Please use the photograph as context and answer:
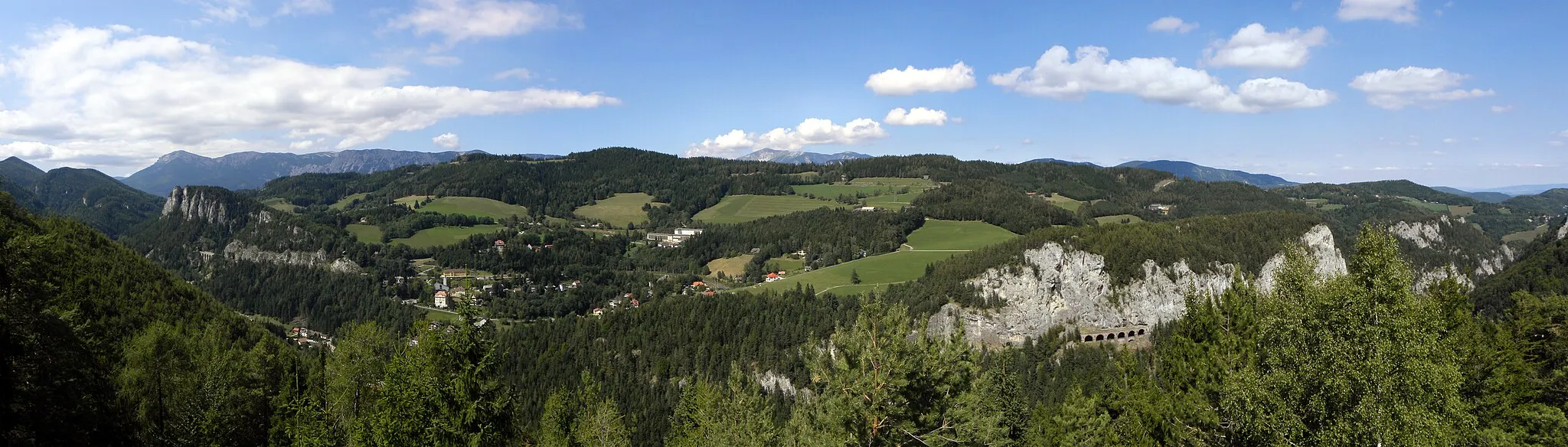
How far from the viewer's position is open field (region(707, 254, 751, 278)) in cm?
12975

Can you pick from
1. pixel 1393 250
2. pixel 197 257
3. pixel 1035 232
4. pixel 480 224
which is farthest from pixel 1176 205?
pixel 197 257

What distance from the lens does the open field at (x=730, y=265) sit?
129750mm

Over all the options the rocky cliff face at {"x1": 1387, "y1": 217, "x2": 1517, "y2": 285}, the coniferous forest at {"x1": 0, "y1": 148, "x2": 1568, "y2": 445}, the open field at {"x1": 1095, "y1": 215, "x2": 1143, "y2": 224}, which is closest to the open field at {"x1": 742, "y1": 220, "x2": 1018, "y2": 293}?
the coniferous forest at {"x1": 0, "y1": 148, "x2": 1568, "y2": 445}

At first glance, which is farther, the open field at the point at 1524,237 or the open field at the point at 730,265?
the open field at the point at 1524,237

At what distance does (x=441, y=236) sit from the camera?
533ft

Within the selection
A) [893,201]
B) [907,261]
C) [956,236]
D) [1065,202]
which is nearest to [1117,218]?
[1065,202]

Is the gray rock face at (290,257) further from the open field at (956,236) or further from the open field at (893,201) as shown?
the open field at (893,201)

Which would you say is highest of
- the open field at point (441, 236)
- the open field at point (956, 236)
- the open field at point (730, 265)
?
the open field at point (956, 236)

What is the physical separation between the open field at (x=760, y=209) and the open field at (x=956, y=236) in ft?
102

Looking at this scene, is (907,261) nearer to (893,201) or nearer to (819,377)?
(893,201)

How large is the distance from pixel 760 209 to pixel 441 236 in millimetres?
78642

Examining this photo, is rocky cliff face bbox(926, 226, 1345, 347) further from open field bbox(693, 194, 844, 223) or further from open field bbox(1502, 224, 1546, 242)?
open field bbox(1502, 224, 1546, 242)

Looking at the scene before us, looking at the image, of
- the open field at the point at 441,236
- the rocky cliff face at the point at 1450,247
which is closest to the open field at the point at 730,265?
the open field at the point at 441,236

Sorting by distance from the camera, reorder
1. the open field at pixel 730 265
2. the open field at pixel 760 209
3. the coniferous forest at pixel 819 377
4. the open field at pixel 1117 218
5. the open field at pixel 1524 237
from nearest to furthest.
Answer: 1. the coniferous forest at pixel 819 377
2. the open field at pixel 730 265
3. the open field at pixel 1117 218
4. the open field at pixel 760 209
5. the open field at pixel 1524 237
